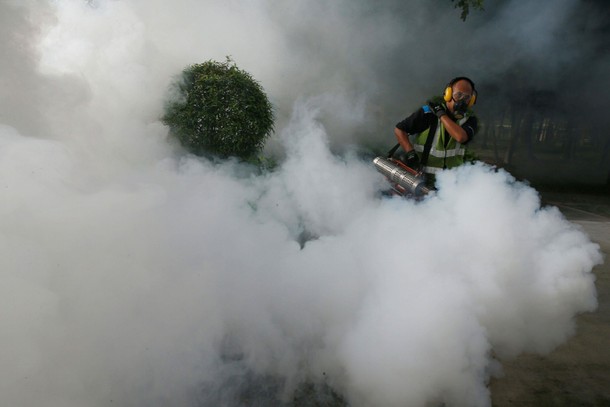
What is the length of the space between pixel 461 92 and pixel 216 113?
2.68 meters

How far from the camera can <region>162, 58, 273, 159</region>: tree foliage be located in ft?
16.1

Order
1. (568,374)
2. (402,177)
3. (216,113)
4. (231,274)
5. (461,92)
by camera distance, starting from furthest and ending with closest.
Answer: (216,113) → (402,177) → (461,92) → (231,274) → (568,374)

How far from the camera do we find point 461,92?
3.39 m

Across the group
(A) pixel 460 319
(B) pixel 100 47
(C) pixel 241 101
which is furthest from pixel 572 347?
(B) pixel 100 47

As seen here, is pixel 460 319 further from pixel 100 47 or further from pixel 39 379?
pixel 100 47

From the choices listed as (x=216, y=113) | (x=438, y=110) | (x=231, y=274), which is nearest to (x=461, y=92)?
(x=438, y=110)

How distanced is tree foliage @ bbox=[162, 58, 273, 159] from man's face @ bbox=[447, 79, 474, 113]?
237 centimetres

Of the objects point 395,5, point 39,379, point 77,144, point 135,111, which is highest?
point 395,5

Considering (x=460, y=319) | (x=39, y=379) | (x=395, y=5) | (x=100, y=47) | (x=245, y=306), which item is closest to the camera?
(x=39, y=379)

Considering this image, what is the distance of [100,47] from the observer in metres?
4.56

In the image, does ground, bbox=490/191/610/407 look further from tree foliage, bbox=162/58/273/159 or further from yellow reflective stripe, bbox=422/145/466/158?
tree foliage, bbox=162/58/273/159

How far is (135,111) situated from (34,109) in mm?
1349

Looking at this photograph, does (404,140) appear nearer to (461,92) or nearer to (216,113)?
(461,92)

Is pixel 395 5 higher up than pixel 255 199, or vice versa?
pixel 395 5
